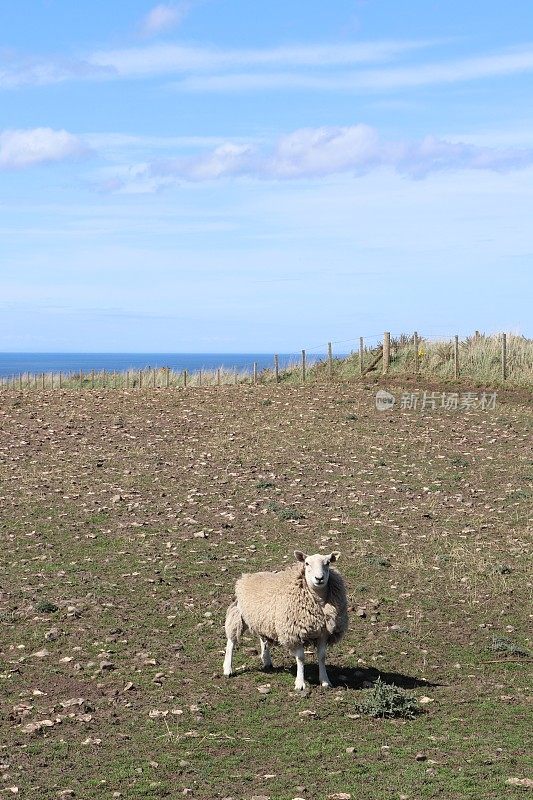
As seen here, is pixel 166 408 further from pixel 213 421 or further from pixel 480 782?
pixel 480 782

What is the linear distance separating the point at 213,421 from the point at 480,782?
27.7 m

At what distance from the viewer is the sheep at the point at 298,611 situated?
44.4ft

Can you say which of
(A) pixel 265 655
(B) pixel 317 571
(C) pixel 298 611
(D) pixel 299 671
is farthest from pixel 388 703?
(A) pixel 265 655

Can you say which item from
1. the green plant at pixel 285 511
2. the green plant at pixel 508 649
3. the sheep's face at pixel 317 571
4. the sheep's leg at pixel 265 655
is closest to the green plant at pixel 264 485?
the green plant at pixel 285 511

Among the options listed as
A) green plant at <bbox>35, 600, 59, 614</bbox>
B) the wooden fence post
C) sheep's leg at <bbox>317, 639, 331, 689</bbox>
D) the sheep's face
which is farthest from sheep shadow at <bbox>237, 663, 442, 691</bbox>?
the wooden fence post

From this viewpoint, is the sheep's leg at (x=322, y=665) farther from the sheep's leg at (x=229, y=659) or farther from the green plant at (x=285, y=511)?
the green plant at (x=285, y=511)

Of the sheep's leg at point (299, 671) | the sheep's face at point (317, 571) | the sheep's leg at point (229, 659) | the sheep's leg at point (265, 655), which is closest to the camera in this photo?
the sheep's leg at point (299, 671)

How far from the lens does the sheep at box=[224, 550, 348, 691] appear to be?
13.5 metres

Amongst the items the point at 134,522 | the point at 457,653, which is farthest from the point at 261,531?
the point at 457,653

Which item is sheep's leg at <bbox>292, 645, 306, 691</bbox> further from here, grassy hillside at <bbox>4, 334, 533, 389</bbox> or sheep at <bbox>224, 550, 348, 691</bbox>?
grassy hillside at <bbox>4, 334, 533, 389</bbox>

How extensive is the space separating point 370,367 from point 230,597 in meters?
33.7

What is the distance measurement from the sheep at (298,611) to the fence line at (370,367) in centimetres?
3382

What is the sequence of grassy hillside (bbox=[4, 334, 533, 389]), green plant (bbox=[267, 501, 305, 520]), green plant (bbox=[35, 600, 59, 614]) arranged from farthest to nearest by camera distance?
grassy hillside (bbox=[4, 334, 533, 389]) < green plant (bbox=[267, 501, 305, 520]) < green plant (bbox=[35, 600, 59, 614])

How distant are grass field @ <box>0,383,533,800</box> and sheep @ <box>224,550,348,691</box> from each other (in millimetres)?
572
